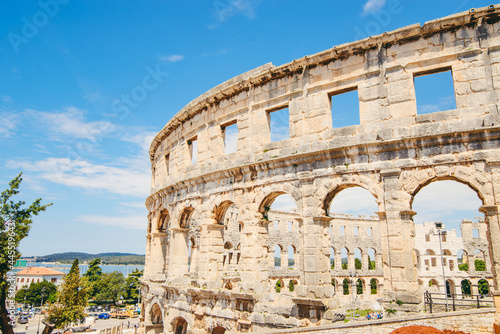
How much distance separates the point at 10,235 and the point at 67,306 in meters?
8.50

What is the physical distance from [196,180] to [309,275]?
5909 millimetres

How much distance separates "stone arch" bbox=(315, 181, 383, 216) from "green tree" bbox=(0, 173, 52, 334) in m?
18.4

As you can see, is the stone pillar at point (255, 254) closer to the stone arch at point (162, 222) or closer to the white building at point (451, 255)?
the stone arch at point (162, 222)

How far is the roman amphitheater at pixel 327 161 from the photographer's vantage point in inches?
346

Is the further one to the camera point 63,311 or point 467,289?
point 467,289

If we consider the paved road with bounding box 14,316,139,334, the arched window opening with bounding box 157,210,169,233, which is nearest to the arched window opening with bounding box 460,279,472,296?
the arched window opening with bounding box 157,210,169,233

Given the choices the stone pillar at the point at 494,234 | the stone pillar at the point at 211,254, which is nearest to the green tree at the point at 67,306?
the stone pillar at the point at 211,254

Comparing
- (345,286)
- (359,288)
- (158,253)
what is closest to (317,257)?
(158,253)

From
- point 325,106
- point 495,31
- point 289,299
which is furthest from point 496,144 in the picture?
point 289,299

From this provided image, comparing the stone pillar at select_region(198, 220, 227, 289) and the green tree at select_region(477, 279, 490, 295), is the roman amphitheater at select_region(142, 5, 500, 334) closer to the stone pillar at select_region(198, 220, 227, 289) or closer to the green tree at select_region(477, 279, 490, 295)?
the stone pillar at select_region(198, 220, 227, 289)

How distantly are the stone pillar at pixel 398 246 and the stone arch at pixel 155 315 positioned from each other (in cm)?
1078

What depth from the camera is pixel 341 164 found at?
1010cm

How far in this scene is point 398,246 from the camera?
900 centimetres

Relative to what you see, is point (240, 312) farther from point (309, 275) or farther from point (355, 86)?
point (355, 86)
